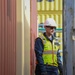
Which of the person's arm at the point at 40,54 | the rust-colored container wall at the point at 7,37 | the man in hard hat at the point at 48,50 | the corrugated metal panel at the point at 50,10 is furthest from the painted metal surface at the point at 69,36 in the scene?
the corrugated metal panel at the point at 50,10

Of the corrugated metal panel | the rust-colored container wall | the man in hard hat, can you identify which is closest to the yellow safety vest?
the man in hard hat

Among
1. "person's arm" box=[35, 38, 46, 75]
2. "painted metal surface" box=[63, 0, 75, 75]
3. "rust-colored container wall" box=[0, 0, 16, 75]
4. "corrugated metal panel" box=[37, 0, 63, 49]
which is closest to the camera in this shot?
"painted metal surface" box=[63, 0, 75, 75]

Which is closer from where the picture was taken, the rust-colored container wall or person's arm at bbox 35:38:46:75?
the rust-colored container wall

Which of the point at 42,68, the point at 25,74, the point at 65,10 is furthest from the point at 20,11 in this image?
the point at 65,10

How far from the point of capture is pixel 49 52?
7.07 m

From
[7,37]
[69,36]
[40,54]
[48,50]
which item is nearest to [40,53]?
[40,54]

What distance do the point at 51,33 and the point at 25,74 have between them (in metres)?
1.53

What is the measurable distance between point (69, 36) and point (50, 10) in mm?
10594

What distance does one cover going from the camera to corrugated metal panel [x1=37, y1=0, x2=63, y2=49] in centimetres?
1369

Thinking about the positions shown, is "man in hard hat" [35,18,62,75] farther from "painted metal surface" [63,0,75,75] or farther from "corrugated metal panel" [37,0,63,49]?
"corrugated metal panel" [37,0,63,49]

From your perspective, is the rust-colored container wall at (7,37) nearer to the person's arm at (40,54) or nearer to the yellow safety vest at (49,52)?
the person's arm at (40,54)

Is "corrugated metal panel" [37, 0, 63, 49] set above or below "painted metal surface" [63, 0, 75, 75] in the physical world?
above

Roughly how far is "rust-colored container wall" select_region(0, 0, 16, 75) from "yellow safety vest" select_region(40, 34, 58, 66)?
30.1 inches

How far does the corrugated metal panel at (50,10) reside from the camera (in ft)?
44.9
